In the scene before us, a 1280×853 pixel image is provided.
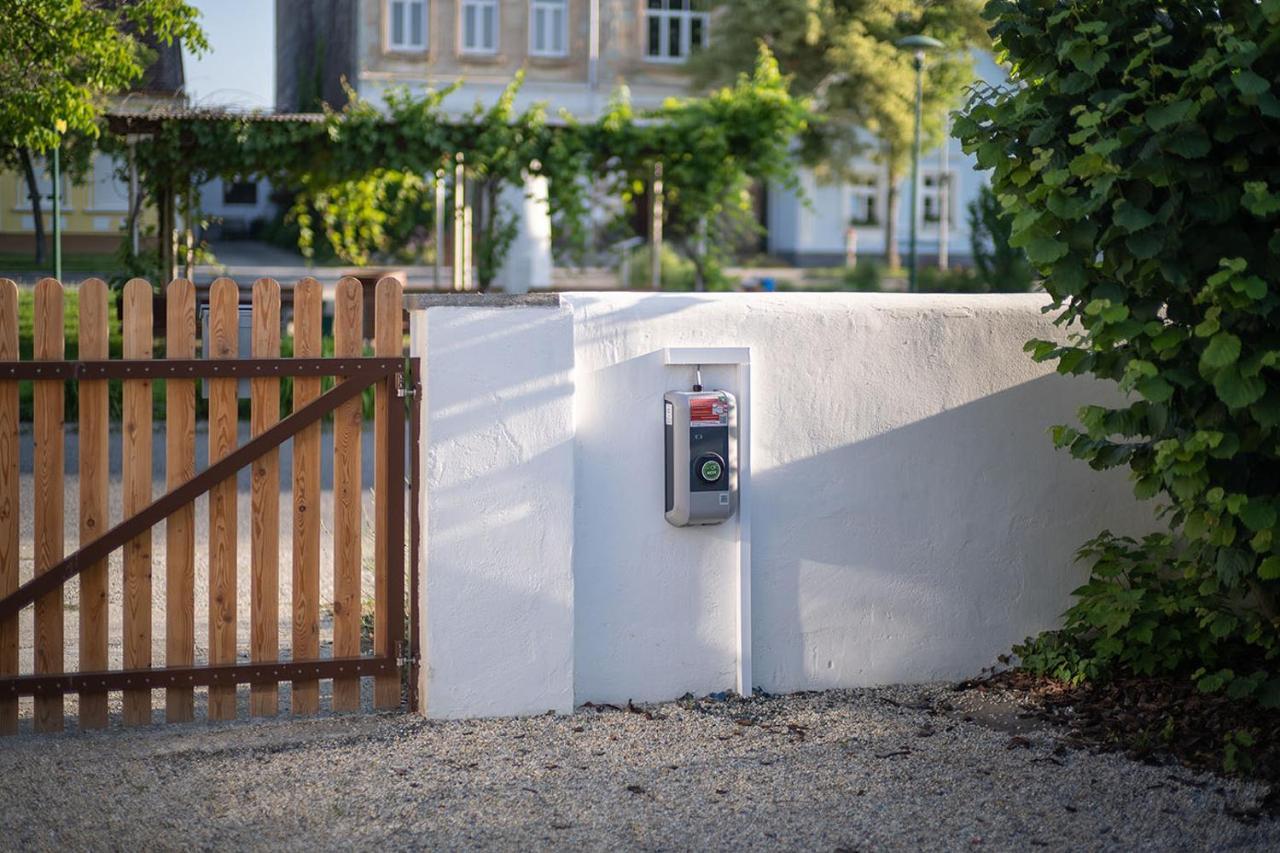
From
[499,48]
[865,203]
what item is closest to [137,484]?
[499,48]

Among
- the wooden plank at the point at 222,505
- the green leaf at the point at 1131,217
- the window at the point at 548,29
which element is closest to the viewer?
the green leaf at the point at 1131,217

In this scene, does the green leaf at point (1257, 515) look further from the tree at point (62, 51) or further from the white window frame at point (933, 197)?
the white window frame at point (933, 197)

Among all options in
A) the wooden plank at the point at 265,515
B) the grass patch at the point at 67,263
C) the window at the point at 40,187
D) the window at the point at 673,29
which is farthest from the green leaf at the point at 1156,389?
the window at the point at 673,29

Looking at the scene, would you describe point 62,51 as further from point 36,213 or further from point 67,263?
point 67,263

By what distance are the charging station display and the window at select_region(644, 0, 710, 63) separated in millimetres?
36840

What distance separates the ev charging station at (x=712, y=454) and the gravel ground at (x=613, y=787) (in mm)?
596

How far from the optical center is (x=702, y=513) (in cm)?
575

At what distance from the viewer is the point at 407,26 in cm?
3947

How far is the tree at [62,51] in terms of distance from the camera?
393 inches

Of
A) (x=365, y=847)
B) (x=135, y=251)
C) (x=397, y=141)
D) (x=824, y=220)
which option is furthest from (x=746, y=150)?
(x=824, y=220)

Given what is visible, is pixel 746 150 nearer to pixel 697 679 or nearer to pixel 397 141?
pixel 397 141

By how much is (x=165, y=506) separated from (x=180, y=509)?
7 cm

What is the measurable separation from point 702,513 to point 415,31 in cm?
3581

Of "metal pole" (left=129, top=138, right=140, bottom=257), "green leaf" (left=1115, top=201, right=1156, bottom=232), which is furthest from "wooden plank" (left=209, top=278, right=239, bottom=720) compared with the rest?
"metal pole" (left=129, top=138, right=140, bottom=257)
